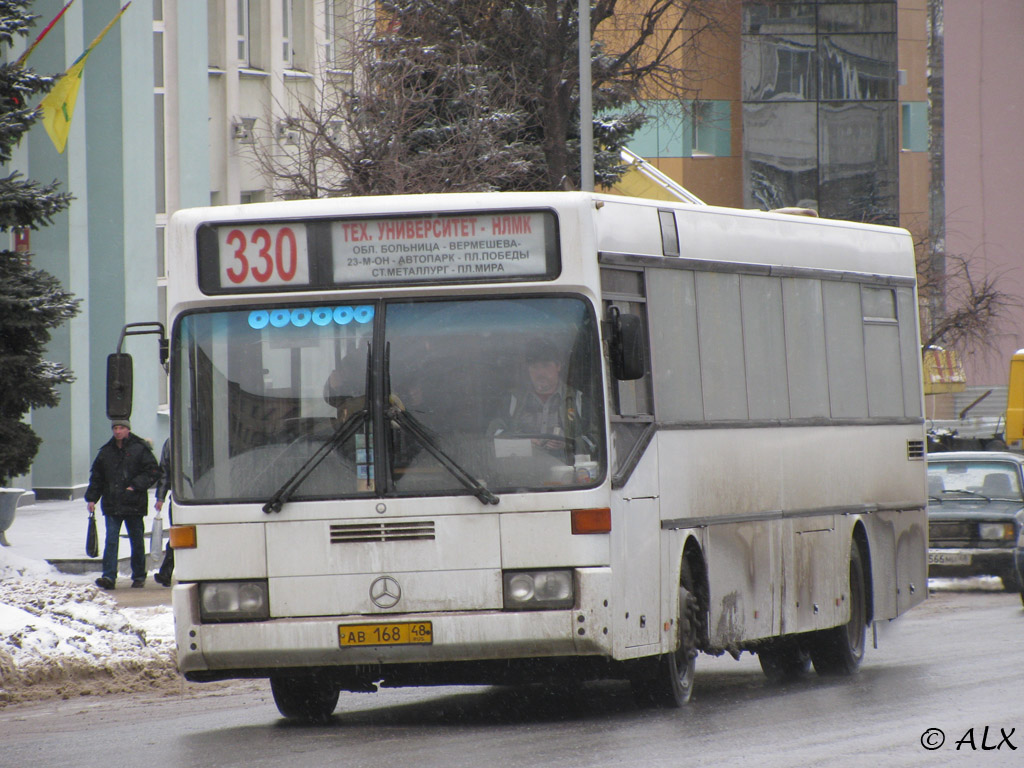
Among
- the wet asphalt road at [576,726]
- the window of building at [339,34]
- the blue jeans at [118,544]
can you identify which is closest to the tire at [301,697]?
the wet asphalt road at [576,726]

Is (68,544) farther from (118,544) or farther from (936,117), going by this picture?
(936,117)

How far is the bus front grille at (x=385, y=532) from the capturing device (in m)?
9.30

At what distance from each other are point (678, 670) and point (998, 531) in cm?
1124

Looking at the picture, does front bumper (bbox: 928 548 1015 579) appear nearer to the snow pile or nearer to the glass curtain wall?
the snow pile

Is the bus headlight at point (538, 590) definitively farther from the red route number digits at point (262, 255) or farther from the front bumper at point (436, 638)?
the red route number digits at point (262, 255)

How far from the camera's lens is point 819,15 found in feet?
174

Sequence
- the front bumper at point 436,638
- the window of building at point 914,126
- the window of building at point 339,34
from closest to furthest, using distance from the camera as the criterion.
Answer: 1. the front bumper at point 436,638
2. the window of building at point 339,34
3. the window of building at point 914,126

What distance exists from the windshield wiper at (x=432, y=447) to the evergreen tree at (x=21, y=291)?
8.82m

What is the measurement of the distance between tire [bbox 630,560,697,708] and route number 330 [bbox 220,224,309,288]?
2688 mm

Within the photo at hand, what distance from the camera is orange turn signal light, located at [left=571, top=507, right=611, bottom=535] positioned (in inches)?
364

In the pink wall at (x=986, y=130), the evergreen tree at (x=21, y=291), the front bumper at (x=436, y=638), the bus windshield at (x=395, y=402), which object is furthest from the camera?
the pink wall at (x=986, y=130)

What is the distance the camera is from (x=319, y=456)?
30.8 ft

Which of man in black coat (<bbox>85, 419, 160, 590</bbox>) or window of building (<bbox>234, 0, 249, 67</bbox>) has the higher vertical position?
window of building (<bbox>234, 0, 249, 67</bbox>)

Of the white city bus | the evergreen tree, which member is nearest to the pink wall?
the evergreen tree
